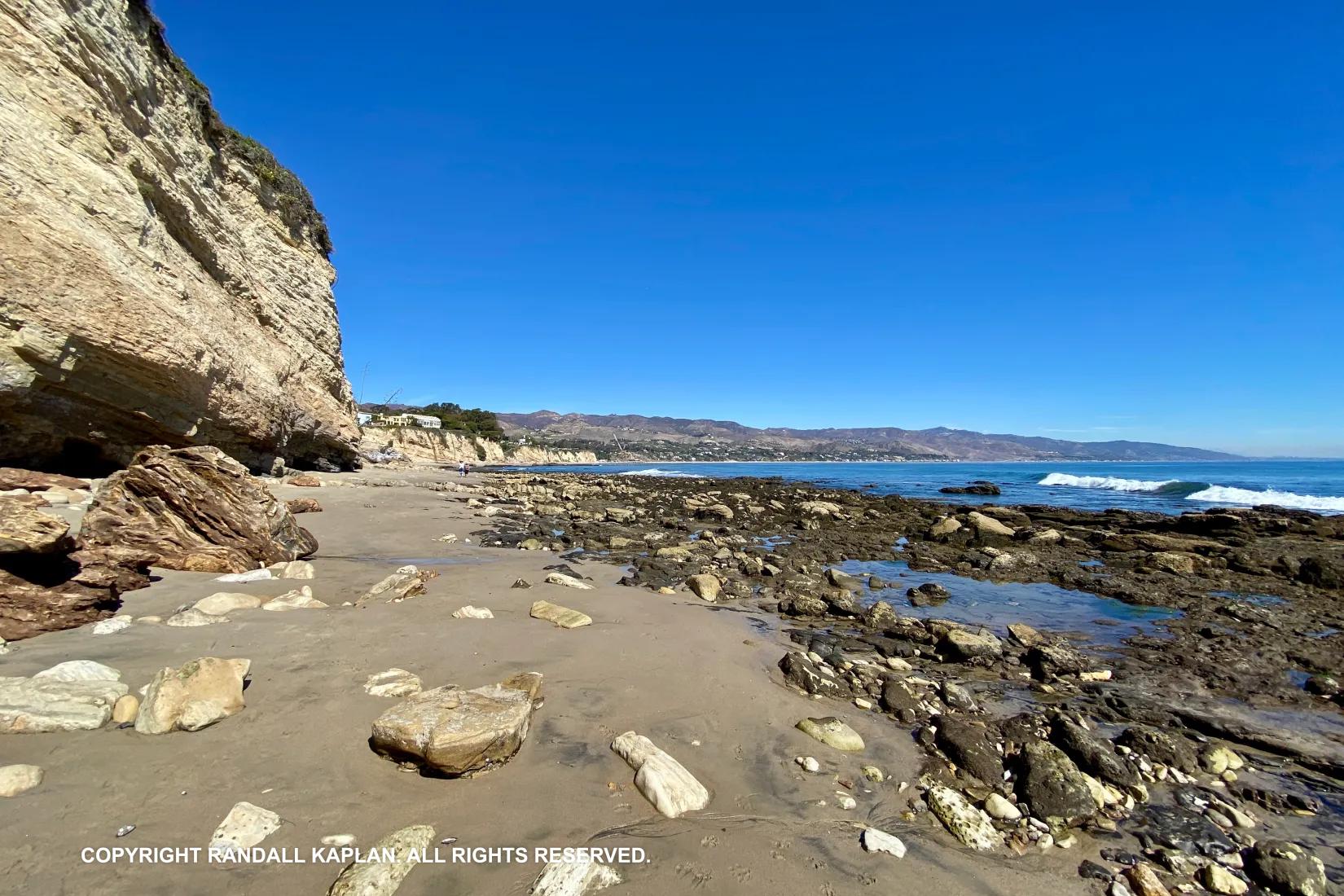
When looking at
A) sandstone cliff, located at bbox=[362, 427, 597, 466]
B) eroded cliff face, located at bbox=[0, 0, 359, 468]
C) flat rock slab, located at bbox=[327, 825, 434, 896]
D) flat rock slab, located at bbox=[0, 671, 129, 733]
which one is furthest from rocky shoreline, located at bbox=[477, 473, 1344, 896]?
sandstone cliff, located at bbox=[362, 427, 597, 466]

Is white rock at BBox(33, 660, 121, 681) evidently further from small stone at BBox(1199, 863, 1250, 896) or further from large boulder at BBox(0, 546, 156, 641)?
small stone at BBox(1199, 863, 1250, 896)

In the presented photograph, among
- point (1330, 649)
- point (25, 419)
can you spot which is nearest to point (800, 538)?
point (1330, 649)

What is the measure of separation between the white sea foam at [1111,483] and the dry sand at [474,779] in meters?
49.3

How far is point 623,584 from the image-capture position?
8539 mm

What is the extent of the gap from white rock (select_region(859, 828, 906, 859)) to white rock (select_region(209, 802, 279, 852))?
2974mm

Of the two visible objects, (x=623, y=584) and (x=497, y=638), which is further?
(x=623, y=584)

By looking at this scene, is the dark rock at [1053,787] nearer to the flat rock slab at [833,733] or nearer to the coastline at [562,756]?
the coastline at [562,756]

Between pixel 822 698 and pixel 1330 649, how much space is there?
7.48 metres

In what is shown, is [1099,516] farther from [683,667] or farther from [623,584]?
[683,667]

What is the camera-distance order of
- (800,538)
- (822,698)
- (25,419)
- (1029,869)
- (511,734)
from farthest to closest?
1. (800,538)
2. (25,419)
3. (822,698)
4. (511,734)
5. (1029,869)

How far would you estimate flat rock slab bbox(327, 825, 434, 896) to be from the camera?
2.16 meters

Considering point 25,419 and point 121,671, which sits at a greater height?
point 25,419

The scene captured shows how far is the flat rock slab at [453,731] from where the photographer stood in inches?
115

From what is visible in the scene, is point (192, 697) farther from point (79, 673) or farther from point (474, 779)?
point (474, 779)
